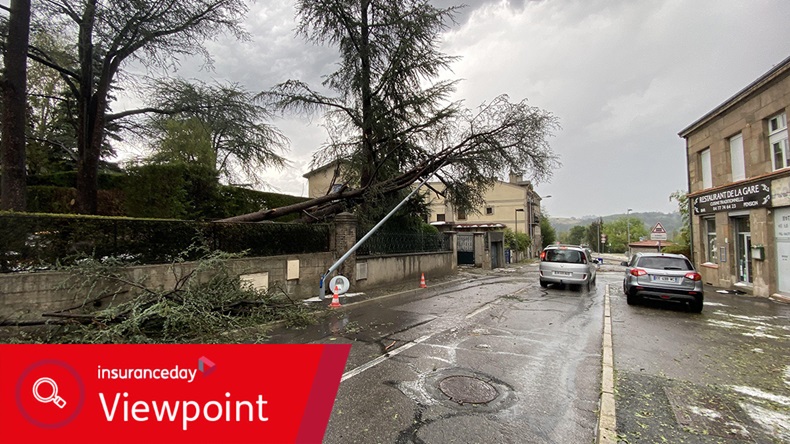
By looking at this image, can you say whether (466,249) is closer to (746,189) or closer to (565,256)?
(565,256)

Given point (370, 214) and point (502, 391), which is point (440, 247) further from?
point (502, 391)

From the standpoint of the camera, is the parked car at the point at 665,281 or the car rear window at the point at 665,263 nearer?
the parked car at the point at 665,281

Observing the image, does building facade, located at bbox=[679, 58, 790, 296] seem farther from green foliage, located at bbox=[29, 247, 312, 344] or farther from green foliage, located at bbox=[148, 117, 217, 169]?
green foliage, located at bbox=[148, 117, 217, 169]

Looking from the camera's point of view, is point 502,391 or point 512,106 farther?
point 512,106

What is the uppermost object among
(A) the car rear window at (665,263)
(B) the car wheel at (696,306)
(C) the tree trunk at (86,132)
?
(C) the tree trunk at (86,132)

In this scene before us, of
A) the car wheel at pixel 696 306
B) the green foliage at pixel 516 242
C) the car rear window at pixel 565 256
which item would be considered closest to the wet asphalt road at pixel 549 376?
the car wheel at pixel 696 306

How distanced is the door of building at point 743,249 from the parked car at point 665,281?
21.3 feet

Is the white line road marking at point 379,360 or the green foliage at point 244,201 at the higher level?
the green foliage at point 244,201

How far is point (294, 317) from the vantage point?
23.6 feet

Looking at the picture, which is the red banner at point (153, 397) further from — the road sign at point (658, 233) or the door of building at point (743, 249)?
the road sign at point (658, 233)

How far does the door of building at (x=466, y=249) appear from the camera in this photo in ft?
83.9

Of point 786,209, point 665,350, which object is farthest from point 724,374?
point 786,209

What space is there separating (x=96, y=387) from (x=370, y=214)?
35.0 ft

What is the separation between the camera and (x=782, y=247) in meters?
10.8
